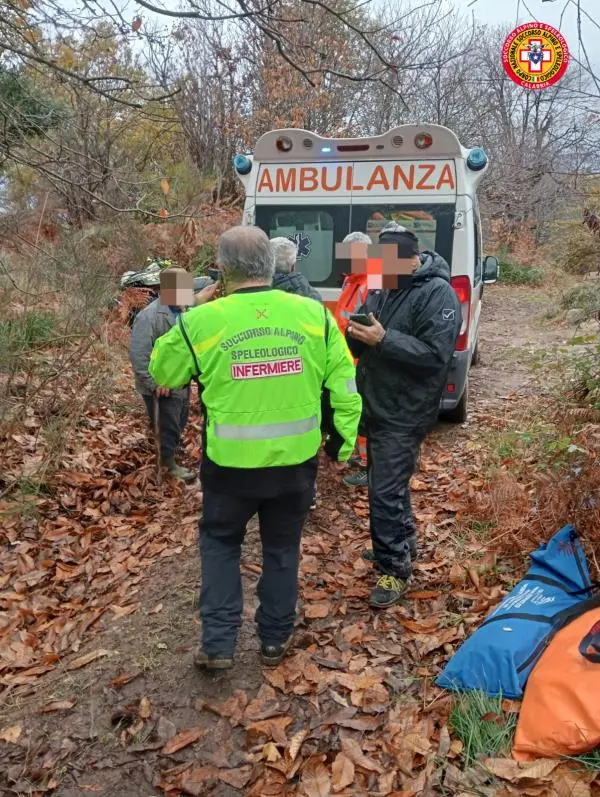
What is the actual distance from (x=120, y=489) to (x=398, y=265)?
3.24 metres

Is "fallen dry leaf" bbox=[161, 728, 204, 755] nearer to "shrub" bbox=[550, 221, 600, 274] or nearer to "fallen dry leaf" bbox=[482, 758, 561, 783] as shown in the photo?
"fallen dry leaf" bbox=[482, 758, 561, 783]

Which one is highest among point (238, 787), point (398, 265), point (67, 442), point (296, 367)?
point (398, 265)

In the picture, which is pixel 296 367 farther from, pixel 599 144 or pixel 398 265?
pixel 599 144

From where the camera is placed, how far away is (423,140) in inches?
222

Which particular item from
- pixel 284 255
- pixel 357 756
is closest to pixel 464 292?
pixel 284 255

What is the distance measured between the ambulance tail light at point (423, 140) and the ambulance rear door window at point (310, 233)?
1.01 meters

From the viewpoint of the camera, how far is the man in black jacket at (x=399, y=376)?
339cm

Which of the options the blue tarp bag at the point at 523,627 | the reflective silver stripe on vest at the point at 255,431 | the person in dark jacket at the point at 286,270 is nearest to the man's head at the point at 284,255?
the person in dark jacket at the point at 286,270

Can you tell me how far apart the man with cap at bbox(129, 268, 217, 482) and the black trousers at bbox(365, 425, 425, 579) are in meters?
1.73

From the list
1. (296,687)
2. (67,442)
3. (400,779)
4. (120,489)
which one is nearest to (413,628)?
(296,687)

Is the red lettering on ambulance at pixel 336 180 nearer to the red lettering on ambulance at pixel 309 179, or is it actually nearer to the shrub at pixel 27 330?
the red lettering on ambulance at pixel 309 179

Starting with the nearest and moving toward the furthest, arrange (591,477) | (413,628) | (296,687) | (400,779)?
(400,779)
(296,687)
(413,628)
(591,477)

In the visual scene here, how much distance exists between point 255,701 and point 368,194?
4507 mm

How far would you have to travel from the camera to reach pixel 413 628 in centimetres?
342
